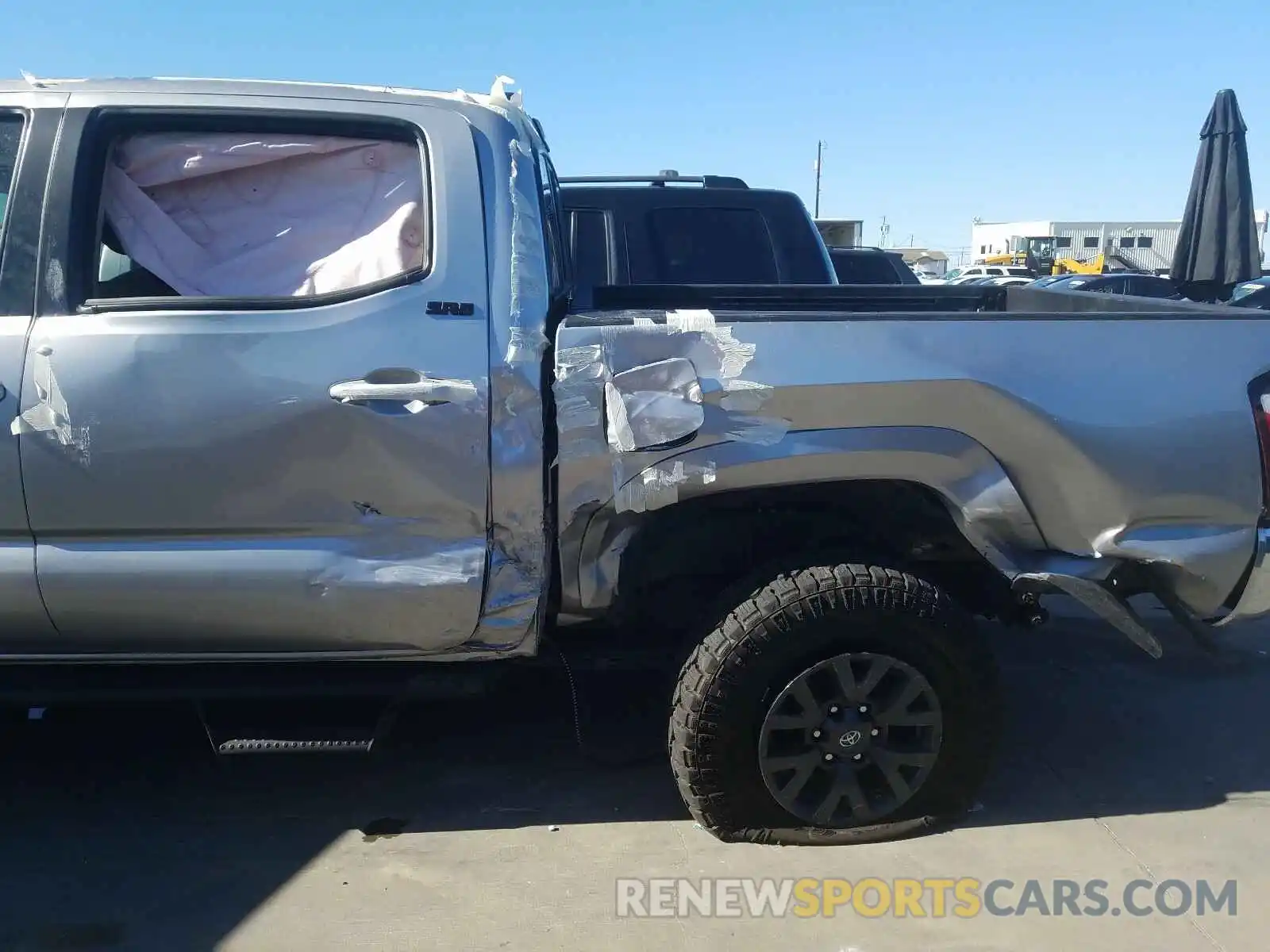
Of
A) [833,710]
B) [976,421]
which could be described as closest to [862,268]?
[976,421]

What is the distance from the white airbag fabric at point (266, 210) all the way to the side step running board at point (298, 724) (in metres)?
1.16

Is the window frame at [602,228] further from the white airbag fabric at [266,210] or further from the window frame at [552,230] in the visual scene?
the white airbag fabric at [266,210]

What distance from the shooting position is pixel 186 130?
2.80 metres

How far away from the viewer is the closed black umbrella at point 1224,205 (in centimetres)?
557

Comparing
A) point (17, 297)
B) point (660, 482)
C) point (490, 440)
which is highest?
point (17, 297)

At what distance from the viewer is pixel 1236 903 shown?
2779 mm

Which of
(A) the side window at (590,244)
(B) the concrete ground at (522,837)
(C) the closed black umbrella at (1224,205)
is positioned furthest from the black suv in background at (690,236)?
(B) the concrete ground at (522,837)

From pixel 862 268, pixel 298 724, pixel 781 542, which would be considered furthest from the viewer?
pixel 862 268

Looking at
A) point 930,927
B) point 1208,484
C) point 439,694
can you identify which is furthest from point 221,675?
point 1208,484

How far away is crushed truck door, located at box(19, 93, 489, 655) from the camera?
2.62 meters

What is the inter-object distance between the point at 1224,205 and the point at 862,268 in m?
4.71

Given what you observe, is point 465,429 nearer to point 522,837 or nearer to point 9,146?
point 522,837

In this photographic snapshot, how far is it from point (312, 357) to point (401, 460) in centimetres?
34

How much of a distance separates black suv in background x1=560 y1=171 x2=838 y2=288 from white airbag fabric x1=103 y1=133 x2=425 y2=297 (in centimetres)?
250
